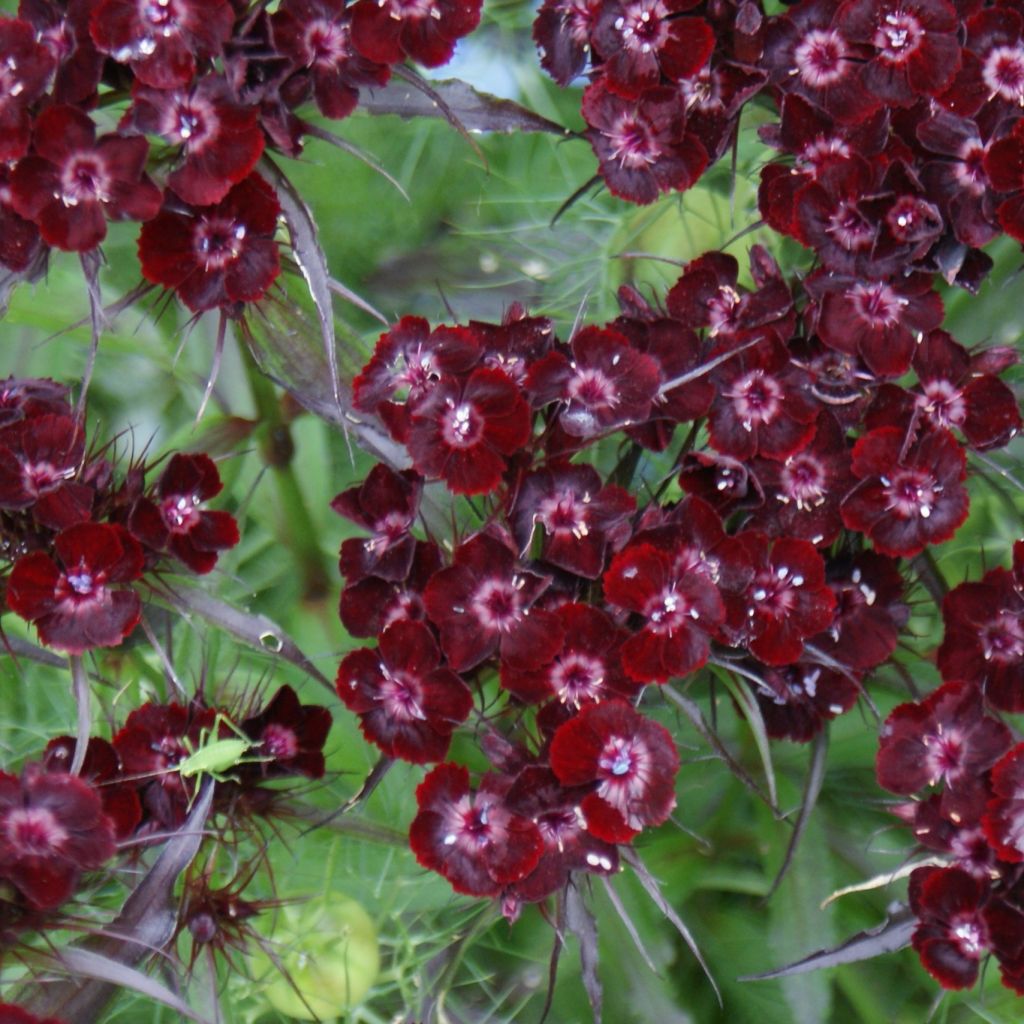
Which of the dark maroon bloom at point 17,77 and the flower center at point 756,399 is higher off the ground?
the dark maroon bloom at point 17,77

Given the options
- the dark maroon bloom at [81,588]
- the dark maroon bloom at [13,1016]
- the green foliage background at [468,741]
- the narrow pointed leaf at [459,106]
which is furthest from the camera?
the green foliage background at [468,741]

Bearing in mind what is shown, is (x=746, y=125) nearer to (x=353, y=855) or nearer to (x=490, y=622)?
(x=490, y=622)

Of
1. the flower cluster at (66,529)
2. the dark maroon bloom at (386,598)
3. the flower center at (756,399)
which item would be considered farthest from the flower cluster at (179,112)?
the flower center at (756,399)

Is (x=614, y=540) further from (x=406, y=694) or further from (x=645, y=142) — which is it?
(x=645, y=142)

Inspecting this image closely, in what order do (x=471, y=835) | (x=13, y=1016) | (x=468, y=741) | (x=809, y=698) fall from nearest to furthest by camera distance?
1. (x=13, y=1016)
2. (x=471, y=835)
3. (x=809, y=698)
4. (x=468, y=741)

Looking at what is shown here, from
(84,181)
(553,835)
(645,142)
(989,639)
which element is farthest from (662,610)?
(84,181)

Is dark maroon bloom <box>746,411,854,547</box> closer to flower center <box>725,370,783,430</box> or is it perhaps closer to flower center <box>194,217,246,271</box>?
flower center <box>725,370,783,430</box>

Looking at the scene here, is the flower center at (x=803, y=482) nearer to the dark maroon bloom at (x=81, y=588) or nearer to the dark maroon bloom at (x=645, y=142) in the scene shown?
the dark maroon bloom at (x=645, y=142)
